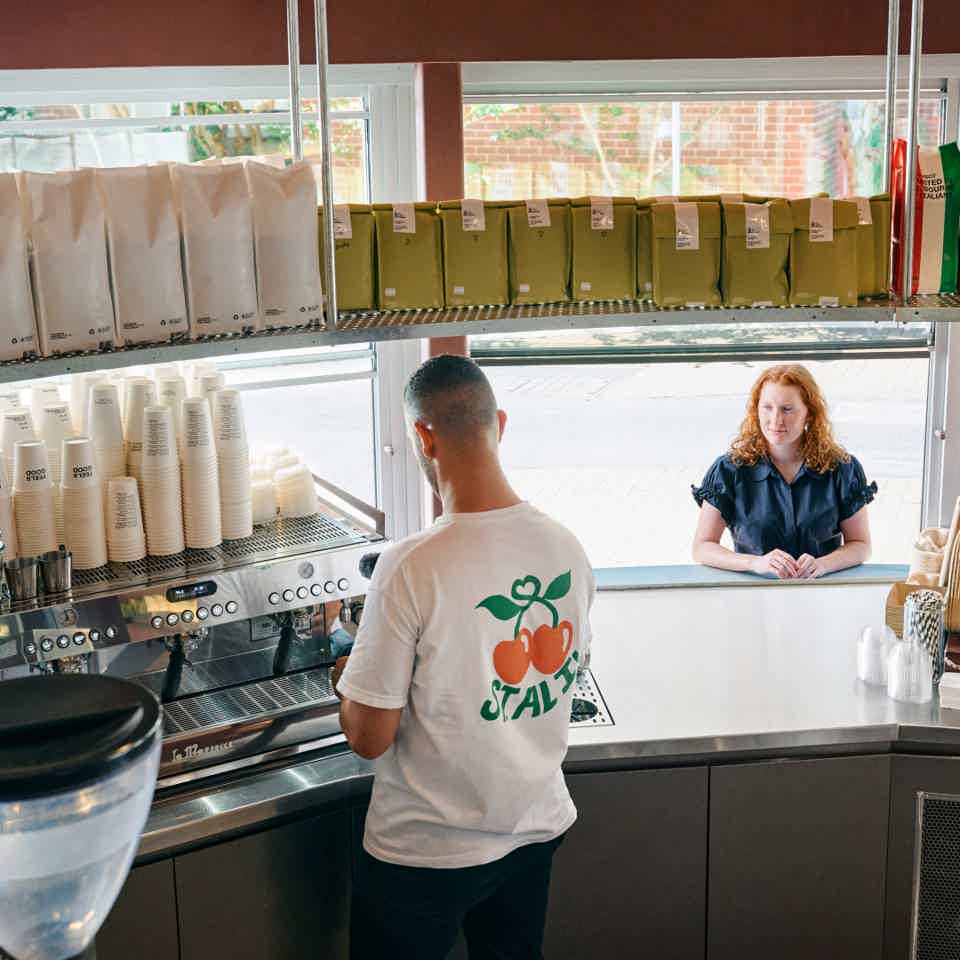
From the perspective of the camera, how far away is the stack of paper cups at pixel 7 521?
2186 millimetres

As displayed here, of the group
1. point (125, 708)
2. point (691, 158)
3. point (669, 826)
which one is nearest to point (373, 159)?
point (691, 158)

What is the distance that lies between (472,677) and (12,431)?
0.99 meters

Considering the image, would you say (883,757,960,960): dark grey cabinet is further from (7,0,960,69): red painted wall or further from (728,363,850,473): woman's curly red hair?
(7,0,960,69): red painted wall

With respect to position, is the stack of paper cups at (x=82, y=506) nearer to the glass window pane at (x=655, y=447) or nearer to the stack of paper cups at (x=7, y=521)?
the stack of paper cups at (x=7, y=521)

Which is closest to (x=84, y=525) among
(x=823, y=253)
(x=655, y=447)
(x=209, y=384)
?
(x=209, y=384)

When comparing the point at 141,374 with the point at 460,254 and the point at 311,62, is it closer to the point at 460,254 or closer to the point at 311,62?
the point at 460,254

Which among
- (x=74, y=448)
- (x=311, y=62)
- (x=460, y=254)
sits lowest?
(x=74, y=448)

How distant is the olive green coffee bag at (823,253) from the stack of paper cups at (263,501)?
1.17 meters

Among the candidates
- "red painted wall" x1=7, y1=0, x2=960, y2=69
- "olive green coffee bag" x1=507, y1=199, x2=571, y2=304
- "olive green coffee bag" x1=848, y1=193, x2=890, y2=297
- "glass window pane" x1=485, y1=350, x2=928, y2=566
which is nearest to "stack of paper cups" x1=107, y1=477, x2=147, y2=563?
"olive green coffee bag" x1=507, y1=199, x2=571, y2=304

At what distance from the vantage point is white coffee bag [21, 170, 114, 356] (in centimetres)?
205

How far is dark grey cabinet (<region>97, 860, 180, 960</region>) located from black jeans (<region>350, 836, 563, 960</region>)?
14.4 inches

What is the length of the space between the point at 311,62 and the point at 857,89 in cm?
187

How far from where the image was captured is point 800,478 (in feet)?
12.9

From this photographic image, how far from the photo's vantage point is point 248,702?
2.47 m
